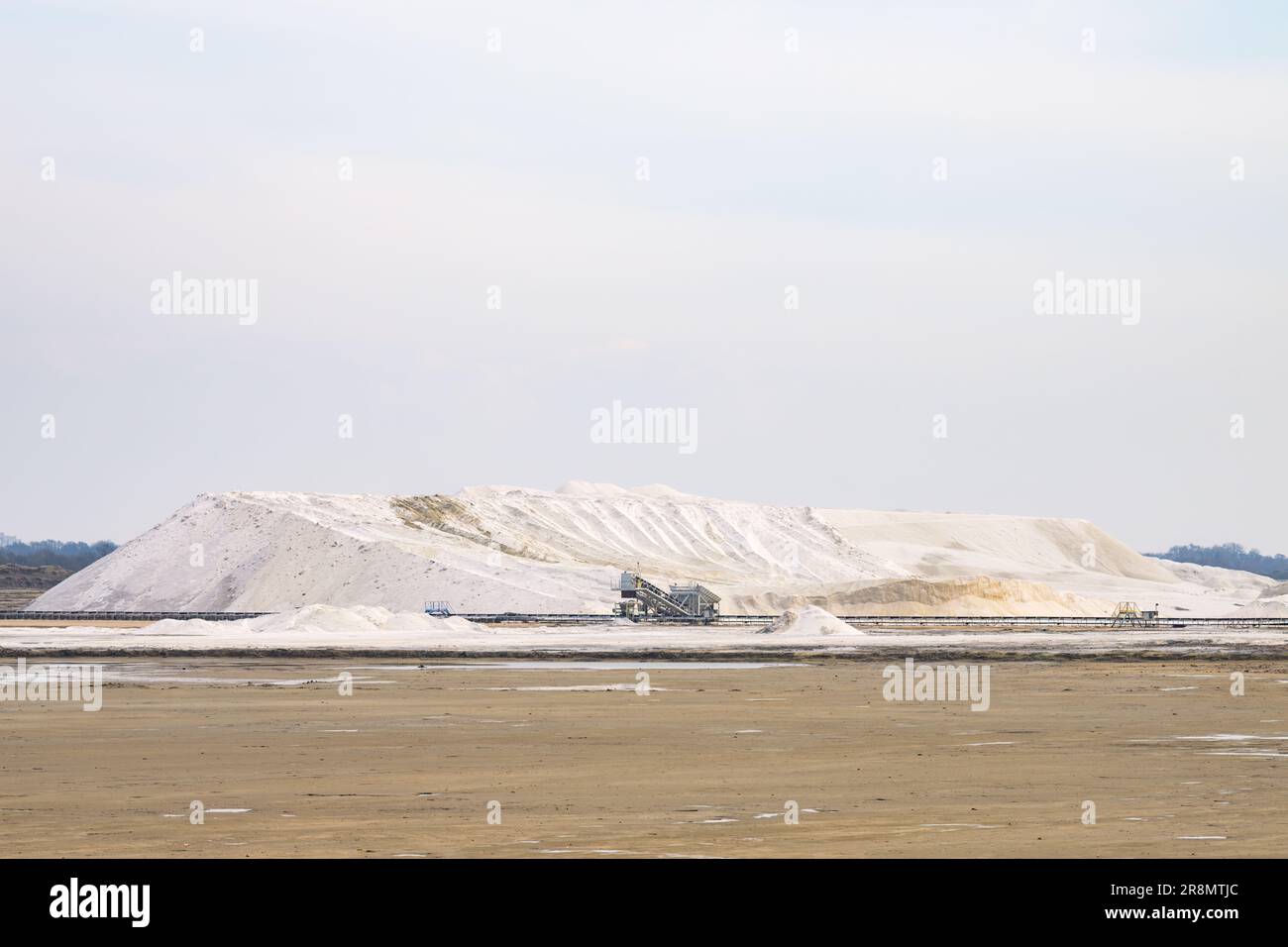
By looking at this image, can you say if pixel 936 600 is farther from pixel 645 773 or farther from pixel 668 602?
pixel 645 773

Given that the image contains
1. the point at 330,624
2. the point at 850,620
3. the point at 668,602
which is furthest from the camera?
the point at 850,620

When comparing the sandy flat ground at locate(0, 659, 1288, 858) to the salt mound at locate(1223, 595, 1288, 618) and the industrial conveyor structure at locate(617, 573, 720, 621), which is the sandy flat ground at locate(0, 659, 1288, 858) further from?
the salt mound at locate(1223, 595, 1288, 618)

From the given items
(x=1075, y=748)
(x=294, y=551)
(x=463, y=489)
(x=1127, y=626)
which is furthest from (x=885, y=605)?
(x=1075, y=748)

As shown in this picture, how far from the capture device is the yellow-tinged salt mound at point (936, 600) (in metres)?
110

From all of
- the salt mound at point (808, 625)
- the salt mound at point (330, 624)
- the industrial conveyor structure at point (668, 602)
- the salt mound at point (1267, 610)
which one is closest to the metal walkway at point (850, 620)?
the industrial conveyor structure at point (668, 602)

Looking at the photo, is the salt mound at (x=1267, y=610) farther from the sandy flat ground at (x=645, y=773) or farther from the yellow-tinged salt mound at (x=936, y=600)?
the sandy flat ground at (x=645, y=773)

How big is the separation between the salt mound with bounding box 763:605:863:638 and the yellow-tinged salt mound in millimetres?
31042

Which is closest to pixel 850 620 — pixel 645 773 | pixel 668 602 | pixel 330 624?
pixel 668 602

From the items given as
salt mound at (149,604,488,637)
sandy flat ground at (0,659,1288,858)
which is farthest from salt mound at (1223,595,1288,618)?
sandy flat ground at (0,659,1288,858)

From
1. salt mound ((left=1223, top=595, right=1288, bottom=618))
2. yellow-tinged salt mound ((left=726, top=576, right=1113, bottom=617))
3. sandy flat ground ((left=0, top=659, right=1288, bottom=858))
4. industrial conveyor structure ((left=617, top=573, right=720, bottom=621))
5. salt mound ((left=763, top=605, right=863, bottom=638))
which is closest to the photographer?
sandy flat ground ((left=0, top=659, right=1288, bottom=858))

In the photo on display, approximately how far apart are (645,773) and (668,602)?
247 feet

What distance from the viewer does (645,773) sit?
2156 centimetres

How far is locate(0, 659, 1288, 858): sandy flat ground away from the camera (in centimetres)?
1582
